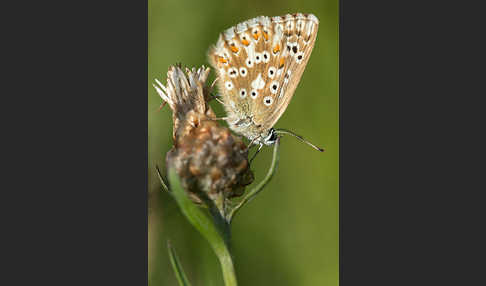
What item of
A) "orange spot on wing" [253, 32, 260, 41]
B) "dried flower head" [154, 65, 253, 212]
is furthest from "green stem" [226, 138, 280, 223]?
"orange spot on wing" [253, 32, 260, 41]

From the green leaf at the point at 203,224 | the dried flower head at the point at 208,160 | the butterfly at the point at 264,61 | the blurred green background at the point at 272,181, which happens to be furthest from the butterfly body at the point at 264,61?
the green leaf at the point at 203,224

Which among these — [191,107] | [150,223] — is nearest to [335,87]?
[191,107]

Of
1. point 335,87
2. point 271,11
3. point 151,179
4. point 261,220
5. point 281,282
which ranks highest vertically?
point 271,11

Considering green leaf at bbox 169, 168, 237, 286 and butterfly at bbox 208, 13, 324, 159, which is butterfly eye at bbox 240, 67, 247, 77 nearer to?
butterfly at bbox 208, 13, 324, 159

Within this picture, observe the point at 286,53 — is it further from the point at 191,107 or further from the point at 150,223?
the point at 150,223

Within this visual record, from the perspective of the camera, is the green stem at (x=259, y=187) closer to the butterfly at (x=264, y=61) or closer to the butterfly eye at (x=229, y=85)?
the butterfly at (x=264, y=61)
